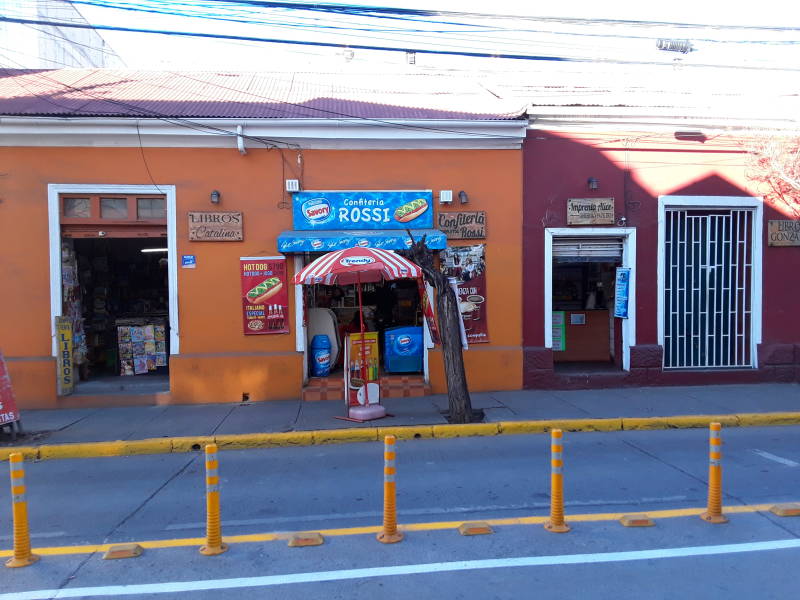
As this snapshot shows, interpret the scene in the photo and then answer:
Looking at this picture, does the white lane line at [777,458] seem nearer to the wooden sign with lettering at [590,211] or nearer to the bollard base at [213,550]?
the wooden sign with lettering at [590,211]

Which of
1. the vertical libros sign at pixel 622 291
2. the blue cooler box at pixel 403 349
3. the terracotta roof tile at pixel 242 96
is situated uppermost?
the terracotta roof tile at pixel 242 96

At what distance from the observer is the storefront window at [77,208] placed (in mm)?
10508

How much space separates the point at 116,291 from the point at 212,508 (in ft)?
30.0

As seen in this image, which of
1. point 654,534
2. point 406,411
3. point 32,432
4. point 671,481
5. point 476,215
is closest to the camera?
point 654,534

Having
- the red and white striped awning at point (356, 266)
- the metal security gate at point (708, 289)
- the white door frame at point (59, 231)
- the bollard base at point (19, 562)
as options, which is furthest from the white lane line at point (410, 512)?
the metal security gate at point (708, 289)

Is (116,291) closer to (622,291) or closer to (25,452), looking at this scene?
(25,452)

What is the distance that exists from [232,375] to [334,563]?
6.62 metres

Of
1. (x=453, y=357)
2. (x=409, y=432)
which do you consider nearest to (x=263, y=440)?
(x=409, y=432)

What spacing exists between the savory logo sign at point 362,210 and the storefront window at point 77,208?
353 centimetres

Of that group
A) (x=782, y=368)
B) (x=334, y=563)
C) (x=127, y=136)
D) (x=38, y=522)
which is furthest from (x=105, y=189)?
(x=782, y=368)

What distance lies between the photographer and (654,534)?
194 inches

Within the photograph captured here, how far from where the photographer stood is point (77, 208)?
416 inches

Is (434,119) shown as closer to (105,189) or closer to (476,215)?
(476,215)

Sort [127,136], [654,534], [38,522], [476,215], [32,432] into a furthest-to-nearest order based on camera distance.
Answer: [476,215], [127,136], [32,432], [38,522], [654,534]
